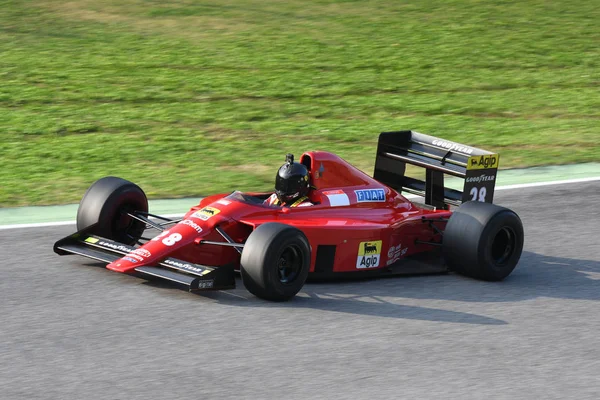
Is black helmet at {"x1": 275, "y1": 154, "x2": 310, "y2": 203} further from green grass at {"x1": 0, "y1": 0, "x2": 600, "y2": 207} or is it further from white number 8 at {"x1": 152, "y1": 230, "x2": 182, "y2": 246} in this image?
green grass at {"x1": 0, "y1": 0, "x2": 600, "y2": 207}

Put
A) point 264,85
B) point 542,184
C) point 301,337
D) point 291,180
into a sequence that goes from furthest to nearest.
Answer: point 264,85 → point 542,184 → point 291,180 → point 301,337

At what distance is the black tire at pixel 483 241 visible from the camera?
8.02 metres

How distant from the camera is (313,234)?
782cm

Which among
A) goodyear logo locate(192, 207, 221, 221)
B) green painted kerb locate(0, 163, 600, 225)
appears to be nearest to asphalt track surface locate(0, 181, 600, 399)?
goodyear logo locate(192, 207, 221, 221)

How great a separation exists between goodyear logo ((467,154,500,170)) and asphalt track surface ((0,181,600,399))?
0.92 metres

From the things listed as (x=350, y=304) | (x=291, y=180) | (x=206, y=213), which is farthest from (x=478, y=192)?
(x=206, y=213)

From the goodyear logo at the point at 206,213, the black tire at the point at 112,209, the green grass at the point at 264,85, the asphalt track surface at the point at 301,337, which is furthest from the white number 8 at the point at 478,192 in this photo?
the green grass at the point at 264,85

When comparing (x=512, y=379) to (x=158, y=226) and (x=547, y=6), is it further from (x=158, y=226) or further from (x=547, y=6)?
(x=547, y=6)

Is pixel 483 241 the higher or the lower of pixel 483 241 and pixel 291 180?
the lower

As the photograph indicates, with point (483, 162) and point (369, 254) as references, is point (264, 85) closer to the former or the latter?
point (483, 162)

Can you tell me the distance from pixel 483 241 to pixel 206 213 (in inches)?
82.0

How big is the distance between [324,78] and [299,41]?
7.27 ft

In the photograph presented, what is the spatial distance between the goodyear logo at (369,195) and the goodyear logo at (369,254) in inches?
19.1

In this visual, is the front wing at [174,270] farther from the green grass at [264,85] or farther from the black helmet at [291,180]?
the green grass at [264,85]
